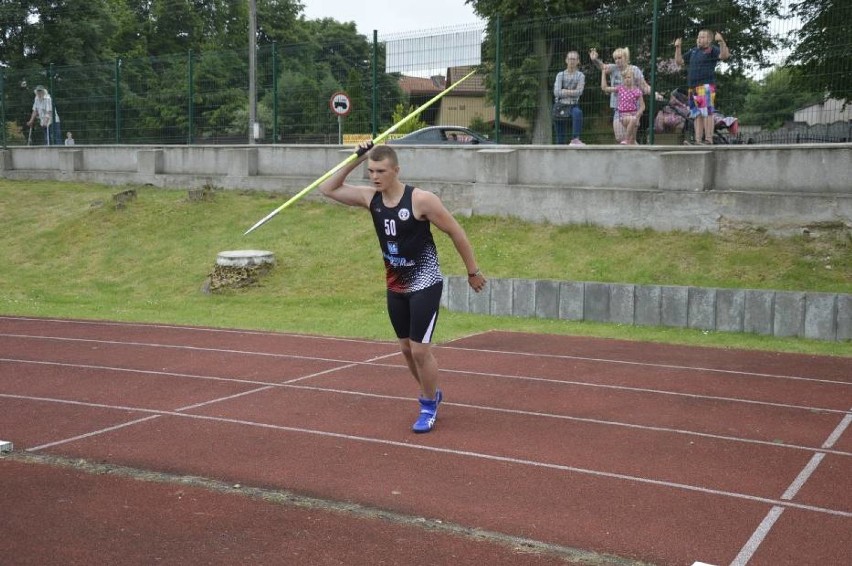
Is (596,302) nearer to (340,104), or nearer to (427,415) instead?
(427,415)

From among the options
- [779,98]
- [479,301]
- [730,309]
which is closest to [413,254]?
[730,309]

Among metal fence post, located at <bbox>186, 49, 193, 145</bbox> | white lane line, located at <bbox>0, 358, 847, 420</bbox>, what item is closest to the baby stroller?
white lane line, located at <bbox>0, 358, 847, 420</bbox>

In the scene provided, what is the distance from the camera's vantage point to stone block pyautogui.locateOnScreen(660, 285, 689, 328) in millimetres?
12336

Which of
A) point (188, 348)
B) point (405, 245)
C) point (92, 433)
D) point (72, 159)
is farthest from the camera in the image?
point (72, 159)

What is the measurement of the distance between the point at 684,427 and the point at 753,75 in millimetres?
8952

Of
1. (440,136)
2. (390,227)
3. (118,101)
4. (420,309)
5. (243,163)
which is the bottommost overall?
(420,309)

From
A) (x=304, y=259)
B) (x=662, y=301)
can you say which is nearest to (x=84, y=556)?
(x=662, y=301)

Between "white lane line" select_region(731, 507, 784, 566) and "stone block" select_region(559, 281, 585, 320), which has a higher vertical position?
"stone block" select_region(559, 281, 585, 320)

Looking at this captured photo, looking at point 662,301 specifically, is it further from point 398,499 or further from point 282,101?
point 282,101

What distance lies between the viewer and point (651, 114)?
15.7m

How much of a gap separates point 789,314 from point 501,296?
12.8 feet

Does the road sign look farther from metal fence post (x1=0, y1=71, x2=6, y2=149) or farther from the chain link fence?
metal fence post (x1=0, y1=71, x2=6, y2=149)

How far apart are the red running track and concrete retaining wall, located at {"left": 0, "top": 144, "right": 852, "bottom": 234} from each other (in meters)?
4.13

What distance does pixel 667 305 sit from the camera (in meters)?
12.5
